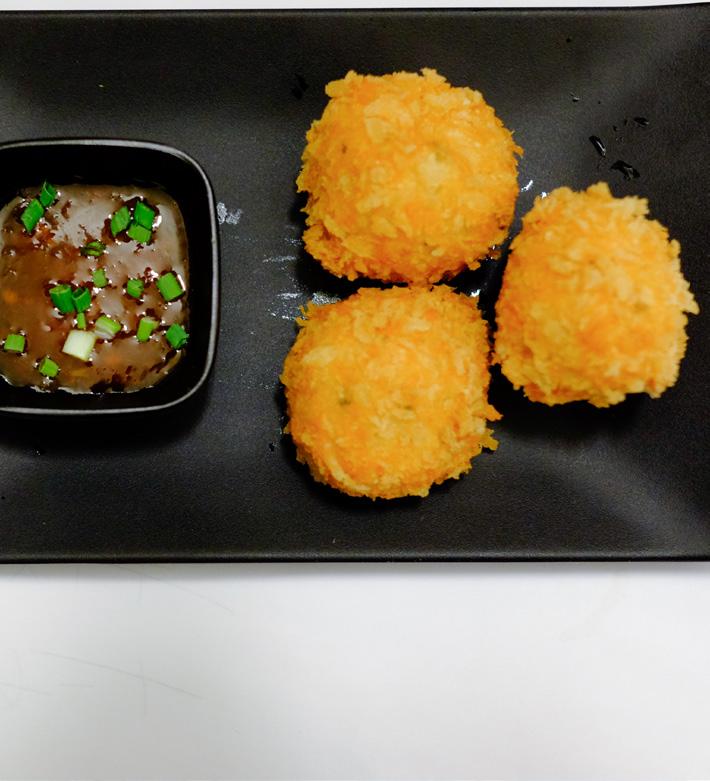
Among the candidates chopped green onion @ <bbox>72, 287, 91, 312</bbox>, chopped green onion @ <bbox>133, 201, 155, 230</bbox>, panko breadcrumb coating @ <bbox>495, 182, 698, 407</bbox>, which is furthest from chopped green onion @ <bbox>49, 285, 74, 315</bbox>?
panko breadcrumb coating @ <bbox>495, 182, 698, 407</bbox>

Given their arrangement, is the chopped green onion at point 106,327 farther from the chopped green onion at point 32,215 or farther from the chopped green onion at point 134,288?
the chopped green onion at point 32,215

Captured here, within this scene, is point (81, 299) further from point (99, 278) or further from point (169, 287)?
point (169, 287)

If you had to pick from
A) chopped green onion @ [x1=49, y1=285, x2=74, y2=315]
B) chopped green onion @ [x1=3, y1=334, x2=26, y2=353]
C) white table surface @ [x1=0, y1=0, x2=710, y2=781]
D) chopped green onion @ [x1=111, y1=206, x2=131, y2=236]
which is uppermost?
chopped green onion @ [x1=111, y1=206, x2=131, y2=236]

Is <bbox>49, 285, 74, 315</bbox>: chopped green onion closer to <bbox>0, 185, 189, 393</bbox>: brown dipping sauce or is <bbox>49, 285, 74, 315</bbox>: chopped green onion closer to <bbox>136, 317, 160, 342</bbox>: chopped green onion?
<bbox>0, 185, 189, 393</bbox>: brown dipping sauce

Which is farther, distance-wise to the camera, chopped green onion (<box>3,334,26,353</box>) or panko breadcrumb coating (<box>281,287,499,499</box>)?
chopped green onion (<box>3,334,26,353</box>)

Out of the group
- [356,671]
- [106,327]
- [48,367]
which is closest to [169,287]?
[106,327]
